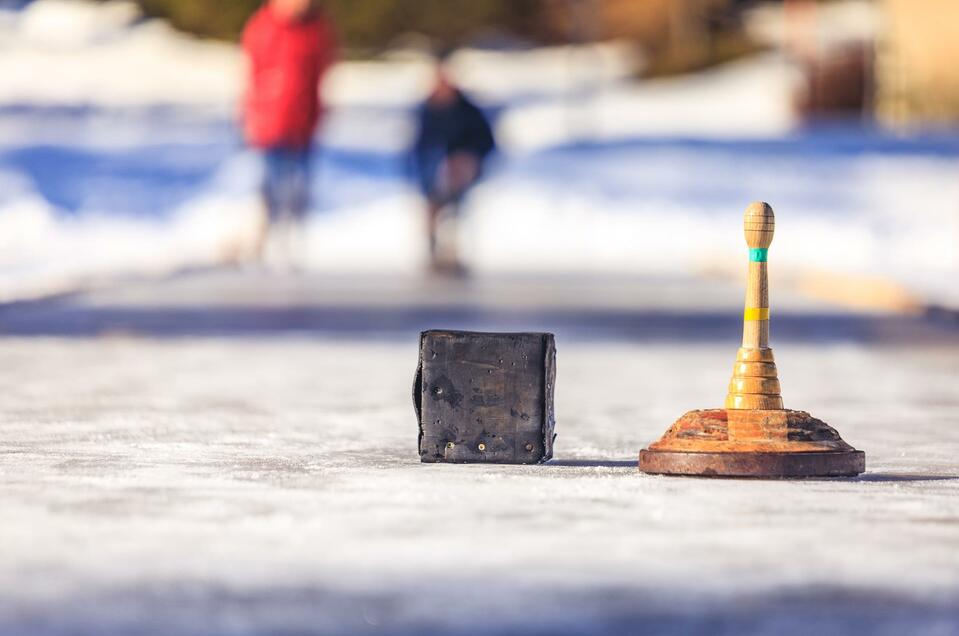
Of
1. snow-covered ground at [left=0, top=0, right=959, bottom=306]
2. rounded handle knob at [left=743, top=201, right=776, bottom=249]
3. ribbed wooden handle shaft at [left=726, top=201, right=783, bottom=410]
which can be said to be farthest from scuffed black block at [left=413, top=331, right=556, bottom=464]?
snow-covered ground at [left=0, top=0, right=959, bottom=306]

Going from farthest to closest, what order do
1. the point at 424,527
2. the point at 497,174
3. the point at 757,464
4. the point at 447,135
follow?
the point at 497,174, the point at 447,135, the point at 757,464, the point at 424,527

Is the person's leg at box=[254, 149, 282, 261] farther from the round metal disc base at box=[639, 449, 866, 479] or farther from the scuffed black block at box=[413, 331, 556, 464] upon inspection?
the round metal disc base at box=[639, 449, 866, 479]

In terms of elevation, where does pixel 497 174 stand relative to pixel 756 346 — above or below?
above

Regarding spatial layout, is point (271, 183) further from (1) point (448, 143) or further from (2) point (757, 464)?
(2) point (757, 464)

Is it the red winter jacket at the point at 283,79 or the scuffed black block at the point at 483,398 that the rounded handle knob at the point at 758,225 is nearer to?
the scuffed black block at the point at 483,398

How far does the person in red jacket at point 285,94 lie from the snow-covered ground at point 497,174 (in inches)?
53.6

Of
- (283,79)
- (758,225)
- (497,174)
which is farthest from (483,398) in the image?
(497,174)

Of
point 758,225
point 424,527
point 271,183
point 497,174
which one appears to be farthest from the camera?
point 497,174

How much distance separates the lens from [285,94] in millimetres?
21188

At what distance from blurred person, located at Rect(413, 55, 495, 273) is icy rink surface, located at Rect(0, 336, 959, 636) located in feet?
40.1

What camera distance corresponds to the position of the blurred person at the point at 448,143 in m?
22.0

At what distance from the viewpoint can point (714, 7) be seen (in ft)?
190

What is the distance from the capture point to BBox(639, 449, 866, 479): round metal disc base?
6703 millimetres

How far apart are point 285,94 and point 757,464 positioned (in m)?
14.9
